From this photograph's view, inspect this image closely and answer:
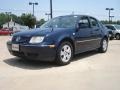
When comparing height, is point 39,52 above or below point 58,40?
below

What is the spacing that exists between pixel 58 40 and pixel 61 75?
1223 mm

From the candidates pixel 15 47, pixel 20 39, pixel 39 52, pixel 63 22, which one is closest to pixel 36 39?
pixel 39 52

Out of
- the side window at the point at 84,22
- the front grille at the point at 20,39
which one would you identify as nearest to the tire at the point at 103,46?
the side window at the point at 84,22

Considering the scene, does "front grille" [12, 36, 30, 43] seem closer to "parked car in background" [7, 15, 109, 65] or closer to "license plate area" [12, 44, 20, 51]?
"parked car in background" [7, 15, 109, 65]

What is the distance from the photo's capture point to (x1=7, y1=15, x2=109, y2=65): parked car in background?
6355mm

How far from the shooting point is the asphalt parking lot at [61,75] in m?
4.84

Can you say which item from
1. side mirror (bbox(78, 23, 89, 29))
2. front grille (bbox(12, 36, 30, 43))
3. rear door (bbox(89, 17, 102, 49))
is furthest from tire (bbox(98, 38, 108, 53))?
front grille (bbox(12, 36, 30, 43))

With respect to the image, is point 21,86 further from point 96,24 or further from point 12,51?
point 96,24

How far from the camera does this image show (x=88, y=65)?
6812 millimetres

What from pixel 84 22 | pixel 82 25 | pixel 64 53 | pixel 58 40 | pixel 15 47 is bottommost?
pixel 64 53

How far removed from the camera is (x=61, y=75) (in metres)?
5.65

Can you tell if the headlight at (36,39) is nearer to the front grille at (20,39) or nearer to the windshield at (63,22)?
the front grille at (20,39)

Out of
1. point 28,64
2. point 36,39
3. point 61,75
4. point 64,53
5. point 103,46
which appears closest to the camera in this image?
point 61,75

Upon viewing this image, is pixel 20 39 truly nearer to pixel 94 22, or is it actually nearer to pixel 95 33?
pixel 95 33
